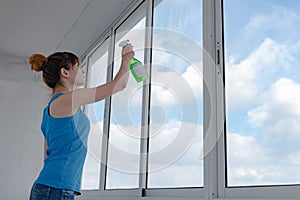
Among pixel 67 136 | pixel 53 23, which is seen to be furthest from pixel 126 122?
pixel 53 23

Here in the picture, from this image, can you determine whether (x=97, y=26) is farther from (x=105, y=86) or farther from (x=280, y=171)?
(x=280, y=171)

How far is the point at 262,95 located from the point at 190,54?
33 cm

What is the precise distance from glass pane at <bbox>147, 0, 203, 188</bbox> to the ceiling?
1.89 feet

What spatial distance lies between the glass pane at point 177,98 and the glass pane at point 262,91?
0.52 feet

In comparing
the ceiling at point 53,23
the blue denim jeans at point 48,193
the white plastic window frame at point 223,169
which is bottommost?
the blue denim jeans at point 48,193

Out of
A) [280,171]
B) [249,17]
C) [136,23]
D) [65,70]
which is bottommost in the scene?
[280,171]

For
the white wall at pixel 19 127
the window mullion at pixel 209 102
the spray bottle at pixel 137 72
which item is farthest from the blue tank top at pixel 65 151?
the white wall at pixel 19 127

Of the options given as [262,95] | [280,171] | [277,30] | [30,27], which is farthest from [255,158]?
[30,27]

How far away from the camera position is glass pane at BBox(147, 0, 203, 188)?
115cm

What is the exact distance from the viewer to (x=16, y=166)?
10.1ft

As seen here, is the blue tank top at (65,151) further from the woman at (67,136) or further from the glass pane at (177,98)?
the glass pane at (177,98)

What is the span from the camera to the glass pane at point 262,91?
3.87 feet

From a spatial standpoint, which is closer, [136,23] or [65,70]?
[65,70]

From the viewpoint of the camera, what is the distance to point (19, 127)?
3.15 meters
